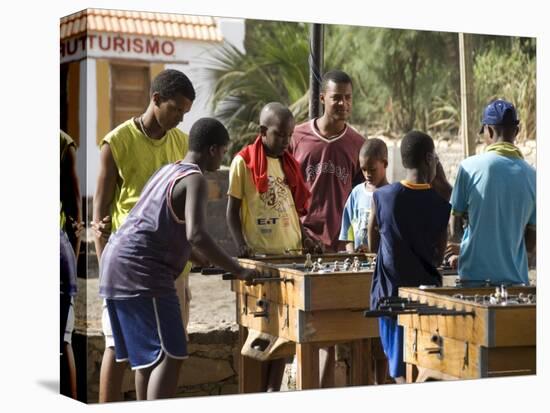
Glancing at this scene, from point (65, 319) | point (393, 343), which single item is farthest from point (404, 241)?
point (65, 319)

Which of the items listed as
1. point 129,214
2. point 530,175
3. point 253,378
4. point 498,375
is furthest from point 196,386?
point 530,175

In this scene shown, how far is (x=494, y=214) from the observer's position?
931 centimetres

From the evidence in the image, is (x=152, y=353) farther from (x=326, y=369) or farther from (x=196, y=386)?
(x=326, y=369)

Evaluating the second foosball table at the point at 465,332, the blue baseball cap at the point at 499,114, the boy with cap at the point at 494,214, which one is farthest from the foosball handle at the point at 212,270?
the blue baseball cap at the point at 499,114

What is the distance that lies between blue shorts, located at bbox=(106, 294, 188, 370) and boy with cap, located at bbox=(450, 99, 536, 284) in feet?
6.42

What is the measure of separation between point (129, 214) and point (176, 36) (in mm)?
1138

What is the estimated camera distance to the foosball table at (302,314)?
8.55m

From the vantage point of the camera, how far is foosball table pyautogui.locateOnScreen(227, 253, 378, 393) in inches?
337

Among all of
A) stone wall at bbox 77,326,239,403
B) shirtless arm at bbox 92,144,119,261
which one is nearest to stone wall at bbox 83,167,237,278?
shirtless arm at bbox 92,144,119,261

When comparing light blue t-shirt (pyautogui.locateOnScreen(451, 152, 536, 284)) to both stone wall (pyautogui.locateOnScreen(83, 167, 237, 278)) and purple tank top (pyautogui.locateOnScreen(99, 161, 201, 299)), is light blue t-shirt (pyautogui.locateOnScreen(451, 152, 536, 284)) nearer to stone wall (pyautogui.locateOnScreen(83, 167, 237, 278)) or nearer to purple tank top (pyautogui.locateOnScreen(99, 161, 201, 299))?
stone wall (pyautogui.locateOnScreen(83, 167, 237, 278))

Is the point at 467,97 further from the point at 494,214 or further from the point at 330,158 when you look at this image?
the point at 330,158
